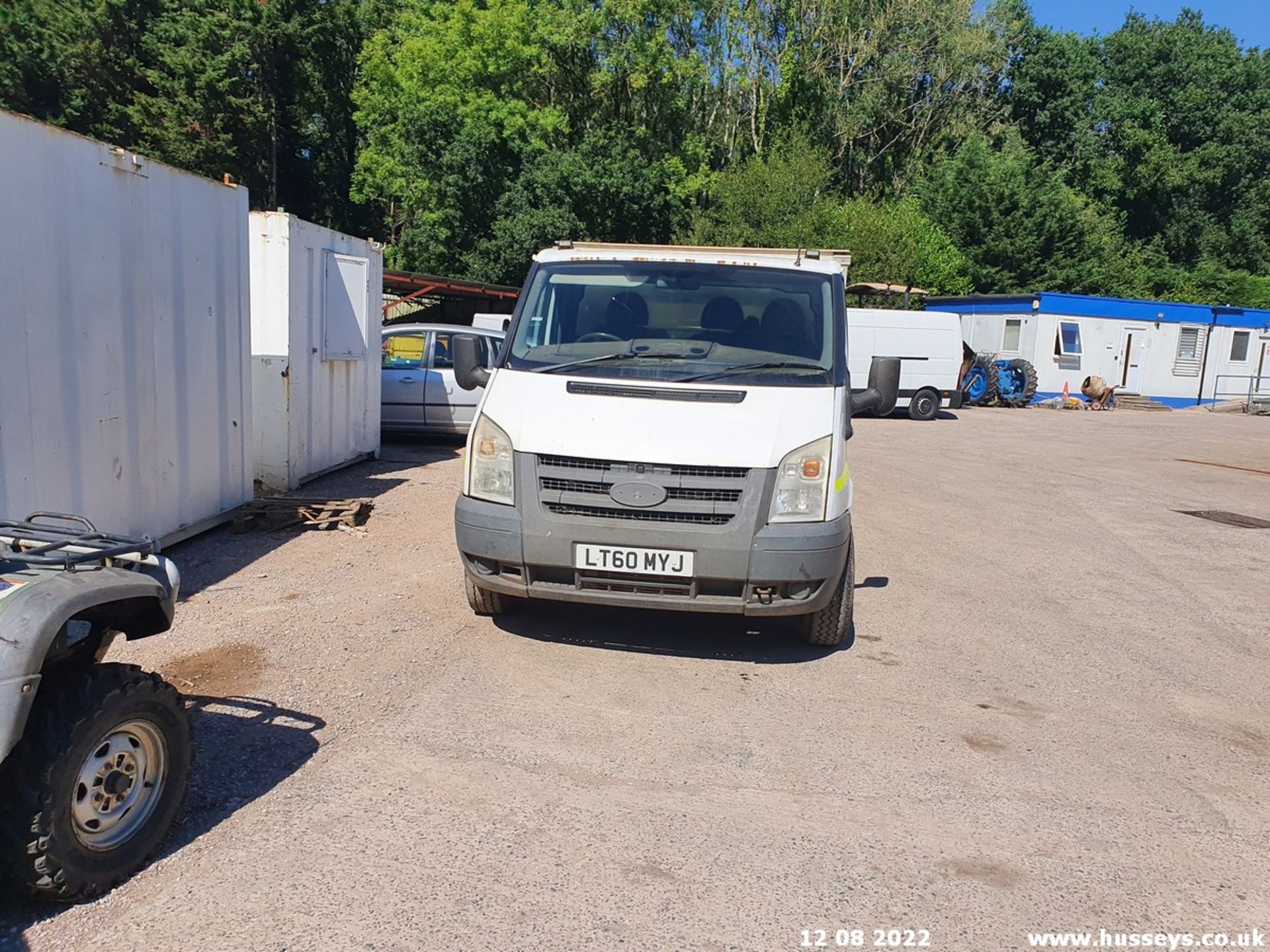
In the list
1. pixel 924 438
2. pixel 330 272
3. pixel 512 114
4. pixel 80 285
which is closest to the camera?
pixel 80 285

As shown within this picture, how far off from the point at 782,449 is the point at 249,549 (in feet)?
15.0

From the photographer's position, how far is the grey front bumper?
5066 mm

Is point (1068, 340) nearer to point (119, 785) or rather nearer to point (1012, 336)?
point (1012, 336)

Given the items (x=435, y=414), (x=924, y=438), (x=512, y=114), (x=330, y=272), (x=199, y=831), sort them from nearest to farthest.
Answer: (x=199, y=831) < (x=330, y=272) < (x=435, y=414) < (x=924, y=438) < (x=512, y=114)

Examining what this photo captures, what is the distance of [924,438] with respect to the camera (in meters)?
19.7

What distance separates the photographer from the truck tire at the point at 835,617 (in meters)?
5.68

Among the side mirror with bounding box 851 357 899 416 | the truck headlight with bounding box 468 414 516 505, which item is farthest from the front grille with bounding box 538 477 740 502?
the side mirror with bounding box 851 357 899 416

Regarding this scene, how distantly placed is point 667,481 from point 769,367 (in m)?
1.16

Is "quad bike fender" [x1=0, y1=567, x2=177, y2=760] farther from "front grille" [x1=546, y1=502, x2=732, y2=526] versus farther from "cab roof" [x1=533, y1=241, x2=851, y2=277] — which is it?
"cab roof" [x1=533, y1=241, x2=851, y2=277]

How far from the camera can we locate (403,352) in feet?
46.4

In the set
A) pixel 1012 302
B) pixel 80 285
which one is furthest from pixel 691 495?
pixel 1012 302

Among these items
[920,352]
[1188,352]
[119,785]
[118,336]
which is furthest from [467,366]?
[1188,352]

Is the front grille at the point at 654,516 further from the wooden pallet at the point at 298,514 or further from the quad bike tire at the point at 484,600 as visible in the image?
the wooden pallet at the point at 298,514

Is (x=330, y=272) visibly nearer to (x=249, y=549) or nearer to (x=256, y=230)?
(x=256, y=230)
